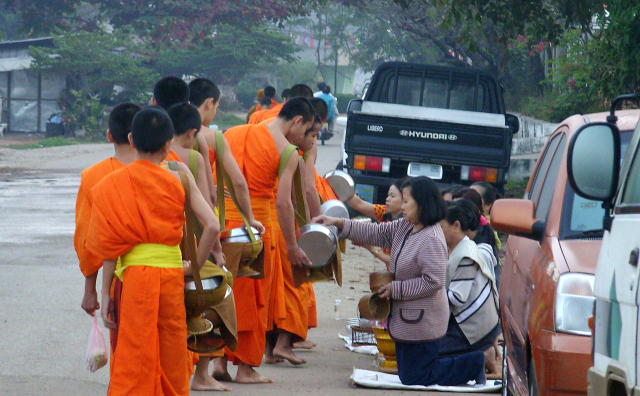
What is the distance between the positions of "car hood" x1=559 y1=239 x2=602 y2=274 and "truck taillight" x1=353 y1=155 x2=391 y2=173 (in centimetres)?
782

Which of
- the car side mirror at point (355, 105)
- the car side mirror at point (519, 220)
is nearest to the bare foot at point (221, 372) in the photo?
the car side mirror at point (519, 220)

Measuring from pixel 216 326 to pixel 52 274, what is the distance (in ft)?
16.7

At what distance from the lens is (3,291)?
8.36m

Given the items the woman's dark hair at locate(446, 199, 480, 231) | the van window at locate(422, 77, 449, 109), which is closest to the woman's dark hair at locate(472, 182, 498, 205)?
the woman's dark hair at locate(446, 199, 480, 231)

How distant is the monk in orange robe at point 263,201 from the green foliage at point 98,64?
2625 cm

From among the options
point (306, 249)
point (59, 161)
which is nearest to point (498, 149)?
point (306, 249)

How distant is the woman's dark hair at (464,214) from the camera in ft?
19.9

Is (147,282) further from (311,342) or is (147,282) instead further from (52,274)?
(52,274)

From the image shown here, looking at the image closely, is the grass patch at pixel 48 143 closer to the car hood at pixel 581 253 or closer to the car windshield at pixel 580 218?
the car windshield at pixel 580 218

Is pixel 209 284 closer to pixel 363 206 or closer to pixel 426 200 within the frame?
pixel 426 200

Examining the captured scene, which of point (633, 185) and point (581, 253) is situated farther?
point (581, 253)

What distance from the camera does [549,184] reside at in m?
4.69

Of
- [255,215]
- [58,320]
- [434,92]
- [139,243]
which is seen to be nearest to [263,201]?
[255,215]

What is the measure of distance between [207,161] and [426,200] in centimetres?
136
